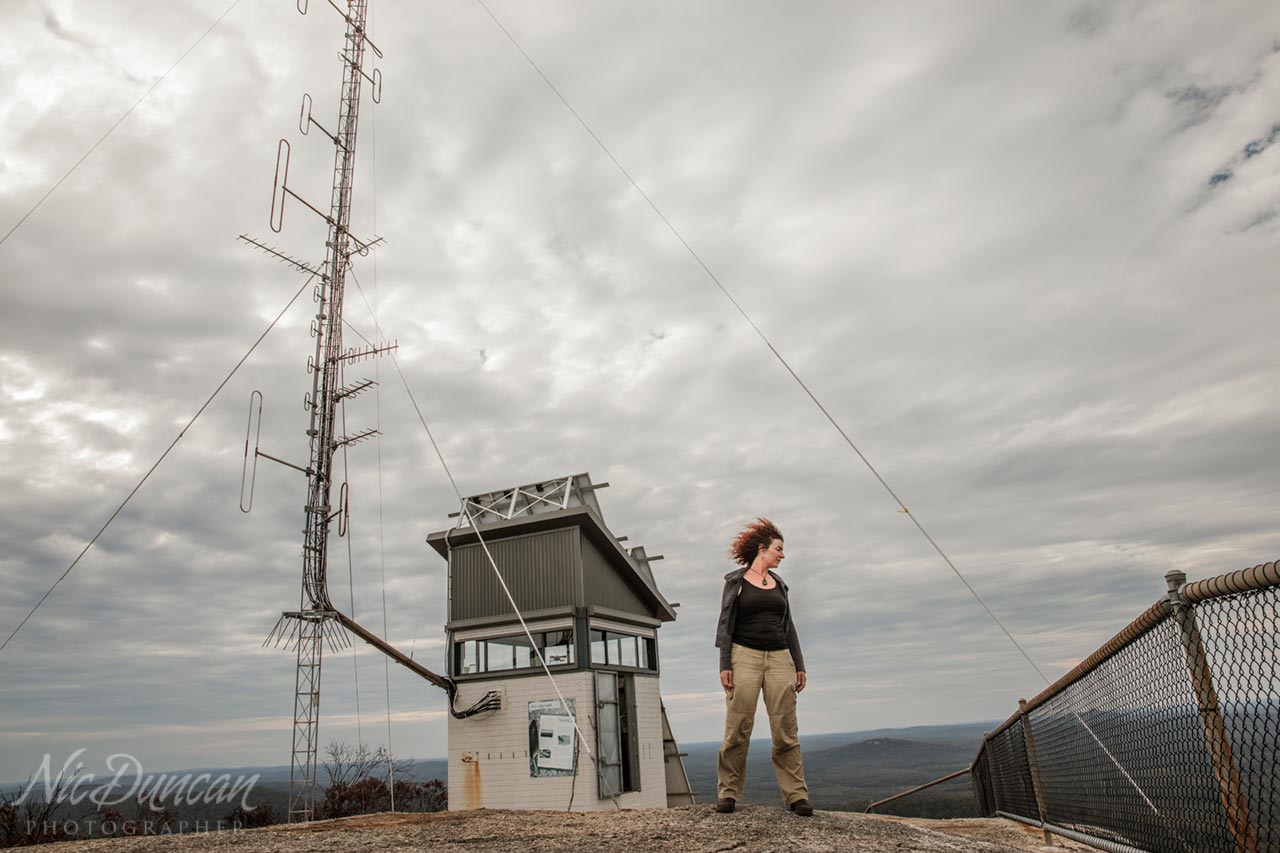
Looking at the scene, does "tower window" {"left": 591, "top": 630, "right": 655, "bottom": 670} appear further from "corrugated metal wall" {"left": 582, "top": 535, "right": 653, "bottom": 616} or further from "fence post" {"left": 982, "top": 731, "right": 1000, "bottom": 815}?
"fence post" {"left": 982, "top": 731, "right": 1000, "bottom": 815}

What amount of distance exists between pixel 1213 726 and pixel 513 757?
16737mm

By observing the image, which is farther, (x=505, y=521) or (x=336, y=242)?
(x=336, y=242)

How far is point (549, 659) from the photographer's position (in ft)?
61.4

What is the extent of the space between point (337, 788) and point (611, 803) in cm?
1066

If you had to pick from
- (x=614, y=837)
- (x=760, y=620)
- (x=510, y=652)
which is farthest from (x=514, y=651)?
(x=614, y=837)

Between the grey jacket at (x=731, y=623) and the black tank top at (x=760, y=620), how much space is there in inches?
2.0

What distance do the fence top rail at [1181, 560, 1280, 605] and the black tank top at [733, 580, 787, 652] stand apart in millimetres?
3346

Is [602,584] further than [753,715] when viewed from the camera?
Yes

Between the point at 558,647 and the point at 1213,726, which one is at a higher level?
the point at 558,647

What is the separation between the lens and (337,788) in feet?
78.4

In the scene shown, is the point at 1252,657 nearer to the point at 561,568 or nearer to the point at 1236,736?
the point at 1236,736

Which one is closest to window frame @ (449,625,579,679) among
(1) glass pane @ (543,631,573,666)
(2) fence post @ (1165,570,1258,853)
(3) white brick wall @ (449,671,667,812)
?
(1) glass pane @ (543,631,573,666)

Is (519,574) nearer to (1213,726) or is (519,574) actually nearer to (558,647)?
(558,647)

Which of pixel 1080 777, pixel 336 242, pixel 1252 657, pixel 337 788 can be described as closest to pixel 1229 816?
pixel 1252 657
